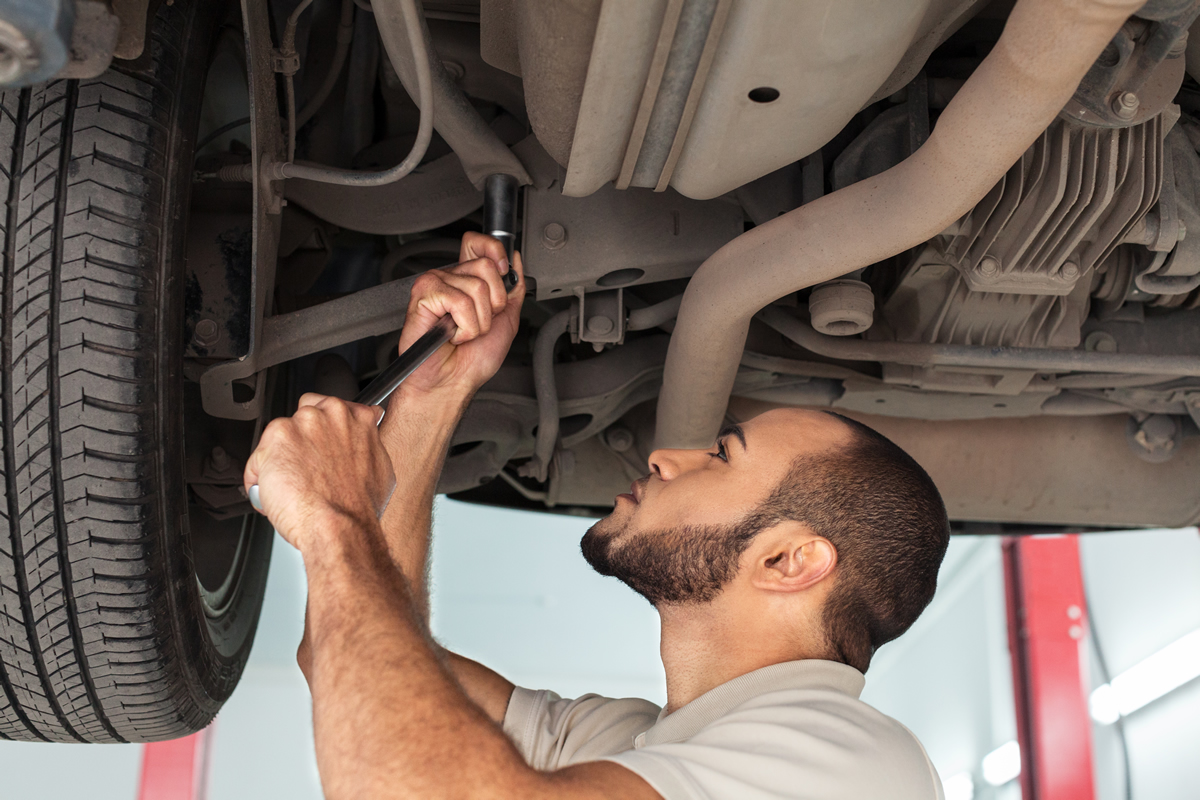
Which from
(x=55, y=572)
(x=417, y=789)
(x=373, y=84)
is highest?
(x=373, y=84)

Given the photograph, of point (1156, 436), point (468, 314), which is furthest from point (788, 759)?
point (1156, 436)

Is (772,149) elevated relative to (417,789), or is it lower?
elevated

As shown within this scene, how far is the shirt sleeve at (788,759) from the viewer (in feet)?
2.70

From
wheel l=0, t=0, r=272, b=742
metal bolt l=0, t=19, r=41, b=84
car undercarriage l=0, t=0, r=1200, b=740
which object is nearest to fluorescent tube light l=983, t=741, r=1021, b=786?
car undercarriage l=0, t=0, r=1200, b=740

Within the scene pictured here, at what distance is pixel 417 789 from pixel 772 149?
702mm

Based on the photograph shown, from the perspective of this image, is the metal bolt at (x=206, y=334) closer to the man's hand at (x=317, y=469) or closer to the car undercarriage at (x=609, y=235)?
the car undercarriage at (x=609, y=235)

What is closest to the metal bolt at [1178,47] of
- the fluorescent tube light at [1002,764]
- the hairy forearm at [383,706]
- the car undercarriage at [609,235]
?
the car undercarriage at [609,235]

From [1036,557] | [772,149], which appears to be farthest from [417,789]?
[1036,557]

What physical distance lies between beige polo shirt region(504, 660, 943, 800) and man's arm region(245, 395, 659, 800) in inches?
2.0

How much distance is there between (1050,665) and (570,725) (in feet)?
13.9

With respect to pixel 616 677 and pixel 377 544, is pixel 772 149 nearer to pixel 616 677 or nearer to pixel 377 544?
pixel 377 544

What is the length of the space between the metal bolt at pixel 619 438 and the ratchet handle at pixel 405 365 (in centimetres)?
78

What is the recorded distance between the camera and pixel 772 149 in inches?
42.4

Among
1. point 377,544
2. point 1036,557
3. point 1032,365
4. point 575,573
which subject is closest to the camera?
point 377,544
